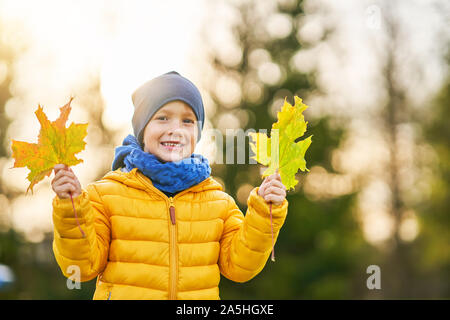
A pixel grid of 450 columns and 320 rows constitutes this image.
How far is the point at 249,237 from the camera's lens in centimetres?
240

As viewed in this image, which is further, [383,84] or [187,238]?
[383,84]

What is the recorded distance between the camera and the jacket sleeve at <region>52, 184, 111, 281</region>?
2082 mm

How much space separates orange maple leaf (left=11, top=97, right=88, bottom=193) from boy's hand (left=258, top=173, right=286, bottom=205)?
2.83 ft

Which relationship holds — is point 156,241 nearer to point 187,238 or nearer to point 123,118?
point 187,238

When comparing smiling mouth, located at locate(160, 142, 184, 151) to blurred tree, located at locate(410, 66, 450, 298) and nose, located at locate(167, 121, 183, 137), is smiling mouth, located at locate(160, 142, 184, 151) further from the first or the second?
blurred tree, located at locate(410, 66, 450, 298)

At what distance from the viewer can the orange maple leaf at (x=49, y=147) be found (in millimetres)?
2102

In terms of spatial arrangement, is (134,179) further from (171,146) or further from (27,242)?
(27,242)

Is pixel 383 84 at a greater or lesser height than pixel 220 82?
greater

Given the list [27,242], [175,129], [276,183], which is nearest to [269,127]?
[27,242]

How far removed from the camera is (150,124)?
2518 millimetres

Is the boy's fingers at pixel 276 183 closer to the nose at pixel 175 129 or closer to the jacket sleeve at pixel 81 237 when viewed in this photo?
the nose at pixel 175 129

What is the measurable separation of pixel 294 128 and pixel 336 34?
→ 10230mm
